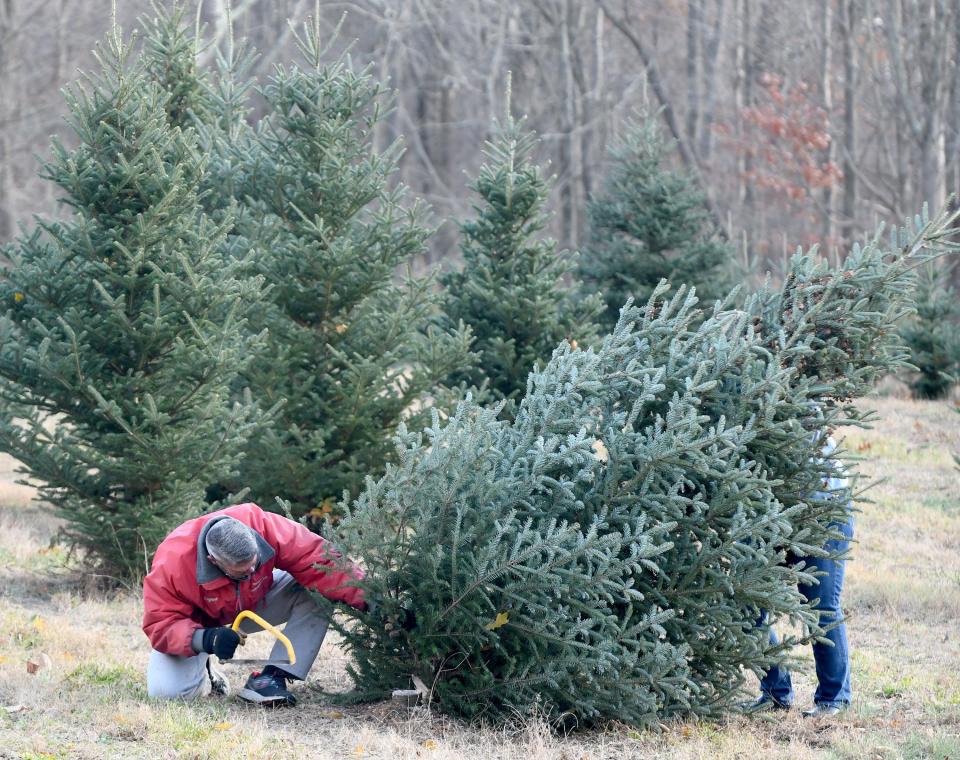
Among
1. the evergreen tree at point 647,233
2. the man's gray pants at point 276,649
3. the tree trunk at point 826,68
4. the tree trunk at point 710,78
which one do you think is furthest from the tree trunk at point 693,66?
the man's gray pants at point 276,649

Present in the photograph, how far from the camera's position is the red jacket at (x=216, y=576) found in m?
6.22

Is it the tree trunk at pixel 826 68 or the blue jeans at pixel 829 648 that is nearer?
the blue jeans at pixel 829 648

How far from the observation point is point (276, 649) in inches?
257

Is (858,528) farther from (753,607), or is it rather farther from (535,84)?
(535,84)

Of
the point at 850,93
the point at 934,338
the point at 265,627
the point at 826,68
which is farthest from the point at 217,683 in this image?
the point at 826,68

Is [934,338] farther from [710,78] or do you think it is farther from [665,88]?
[710,78]

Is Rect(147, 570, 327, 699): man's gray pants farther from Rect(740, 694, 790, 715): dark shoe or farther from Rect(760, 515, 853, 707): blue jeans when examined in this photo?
Rect(760, 515, 853, 707): blue jeans

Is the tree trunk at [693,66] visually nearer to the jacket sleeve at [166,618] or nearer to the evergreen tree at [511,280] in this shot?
the evergreen tree at [511,280]

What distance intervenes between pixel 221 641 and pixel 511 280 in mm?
6757

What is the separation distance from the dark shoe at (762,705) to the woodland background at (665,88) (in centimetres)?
1946

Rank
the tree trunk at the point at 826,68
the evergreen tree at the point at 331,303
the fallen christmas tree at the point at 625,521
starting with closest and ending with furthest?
1. the fallen christmas tree at the point at 625,521
2. the evergreen tree at the point at 331,303
3. the tree trunk at the point at 826,68

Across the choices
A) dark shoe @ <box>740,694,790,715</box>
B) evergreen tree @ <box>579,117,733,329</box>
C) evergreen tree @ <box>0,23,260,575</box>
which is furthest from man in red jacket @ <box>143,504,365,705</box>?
evergreen tree @ <box>579,117,733,329</box>

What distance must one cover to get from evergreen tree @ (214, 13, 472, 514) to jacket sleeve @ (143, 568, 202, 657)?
3.87 metres

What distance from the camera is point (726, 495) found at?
242 inches
